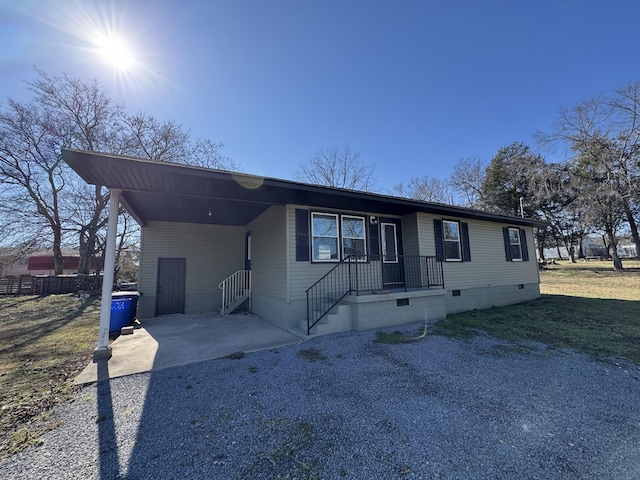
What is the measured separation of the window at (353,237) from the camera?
7.14 m

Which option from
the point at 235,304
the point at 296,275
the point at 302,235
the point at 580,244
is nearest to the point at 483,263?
the point at 302,235

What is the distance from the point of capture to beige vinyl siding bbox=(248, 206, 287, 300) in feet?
21.6

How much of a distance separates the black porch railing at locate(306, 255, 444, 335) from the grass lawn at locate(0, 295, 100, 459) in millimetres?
4394

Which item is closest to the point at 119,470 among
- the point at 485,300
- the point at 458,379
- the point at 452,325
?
the point at 458,379

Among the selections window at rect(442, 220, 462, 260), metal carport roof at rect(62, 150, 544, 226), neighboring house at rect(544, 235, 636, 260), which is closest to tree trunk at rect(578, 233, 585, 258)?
neighboring house at rect(544, 235, 636, 260)

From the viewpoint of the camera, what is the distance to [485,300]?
28.7 ft

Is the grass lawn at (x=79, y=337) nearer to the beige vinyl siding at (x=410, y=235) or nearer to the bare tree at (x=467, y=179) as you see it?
the beige vinyl siding at (x=410, y=235)

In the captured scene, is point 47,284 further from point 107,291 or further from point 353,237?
point 353,237

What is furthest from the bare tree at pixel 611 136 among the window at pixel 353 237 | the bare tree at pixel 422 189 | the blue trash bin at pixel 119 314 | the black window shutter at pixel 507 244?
the blue trash bin at pixel 119 314

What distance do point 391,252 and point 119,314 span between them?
24.3 feet

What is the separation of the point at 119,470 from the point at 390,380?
2904 mm

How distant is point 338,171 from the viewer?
824 inches

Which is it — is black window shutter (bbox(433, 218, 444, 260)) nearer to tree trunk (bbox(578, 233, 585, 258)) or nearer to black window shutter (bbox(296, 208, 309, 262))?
black window shutter (bbox(296, 208, 309, 262))

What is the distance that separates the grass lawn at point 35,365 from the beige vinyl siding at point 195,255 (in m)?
2.03
